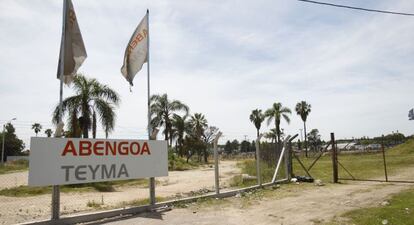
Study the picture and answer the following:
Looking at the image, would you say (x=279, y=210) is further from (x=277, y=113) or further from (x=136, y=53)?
(x=277, y=113)

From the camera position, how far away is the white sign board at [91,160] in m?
7.06

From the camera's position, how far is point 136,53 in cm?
967

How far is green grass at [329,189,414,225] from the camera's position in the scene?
670cm

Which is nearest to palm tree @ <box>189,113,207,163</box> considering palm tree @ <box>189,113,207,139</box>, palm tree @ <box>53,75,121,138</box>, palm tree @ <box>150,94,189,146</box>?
palm tree @ <box>189,113,207,139</box>

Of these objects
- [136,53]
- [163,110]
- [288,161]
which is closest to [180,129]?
[163,110]

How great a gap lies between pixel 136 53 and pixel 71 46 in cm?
199

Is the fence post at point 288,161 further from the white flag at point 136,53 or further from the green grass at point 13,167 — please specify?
the green grass at point 13,167

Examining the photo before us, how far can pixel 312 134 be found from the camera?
133 m

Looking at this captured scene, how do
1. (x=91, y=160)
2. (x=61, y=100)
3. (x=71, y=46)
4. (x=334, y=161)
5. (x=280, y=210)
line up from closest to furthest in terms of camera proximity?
(x=61, y=100), (x=91, y=160), (x=71, y=46), (x=280, y=210), (x=334, y=161)

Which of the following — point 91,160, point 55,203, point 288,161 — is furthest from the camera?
point 288,161

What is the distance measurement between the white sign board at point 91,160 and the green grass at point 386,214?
192 inches

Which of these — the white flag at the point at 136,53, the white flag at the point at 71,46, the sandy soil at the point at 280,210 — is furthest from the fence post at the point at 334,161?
the white flag at the point at 71,46

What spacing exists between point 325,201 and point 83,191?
34.2 feet

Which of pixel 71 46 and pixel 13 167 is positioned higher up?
pixel 71 46
